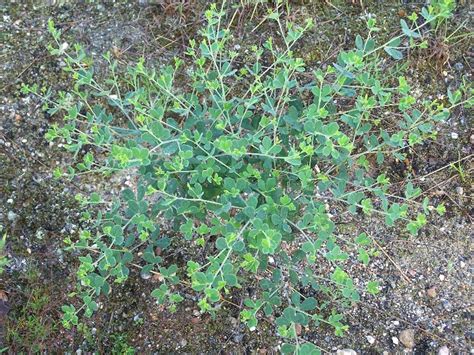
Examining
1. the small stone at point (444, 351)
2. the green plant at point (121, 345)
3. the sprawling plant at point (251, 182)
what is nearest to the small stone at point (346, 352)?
the sprawling plant at point (251, 182)

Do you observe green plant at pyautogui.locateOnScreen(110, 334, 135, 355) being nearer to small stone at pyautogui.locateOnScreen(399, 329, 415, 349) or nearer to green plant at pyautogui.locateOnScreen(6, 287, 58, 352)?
green plant at pyautogui.locateOnScreen(6, 287, 58, 352)

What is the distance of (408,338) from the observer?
8.18 feet

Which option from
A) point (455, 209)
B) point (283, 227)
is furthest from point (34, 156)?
point (455, 209)

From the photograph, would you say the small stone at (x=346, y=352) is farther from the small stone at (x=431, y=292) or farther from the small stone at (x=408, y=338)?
the small stone at (x=431, y=292)

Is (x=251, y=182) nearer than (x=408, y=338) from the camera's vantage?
Yes

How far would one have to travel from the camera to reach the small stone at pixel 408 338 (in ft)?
8.16

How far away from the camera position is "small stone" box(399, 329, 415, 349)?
249 centimetres

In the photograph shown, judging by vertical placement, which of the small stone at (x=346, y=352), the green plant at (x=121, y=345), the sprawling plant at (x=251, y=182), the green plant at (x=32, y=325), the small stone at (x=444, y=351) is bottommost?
the small stone at (x=444, y=351)

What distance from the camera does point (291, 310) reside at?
2049 millimetres

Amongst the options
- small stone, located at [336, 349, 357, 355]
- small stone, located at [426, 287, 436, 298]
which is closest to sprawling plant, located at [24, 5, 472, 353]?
small stone, located at [336, 349, 357, 355]

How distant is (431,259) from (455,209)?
0.89 ft

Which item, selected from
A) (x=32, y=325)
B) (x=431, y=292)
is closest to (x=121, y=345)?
(x=32, y=325)

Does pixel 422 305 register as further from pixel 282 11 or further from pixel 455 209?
pixel 282 11

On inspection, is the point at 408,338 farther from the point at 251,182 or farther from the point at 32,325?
the point at 32,325
